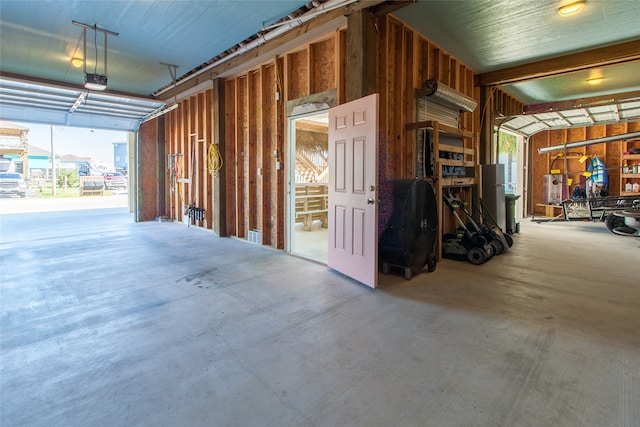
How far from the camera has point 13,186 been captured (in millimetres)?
18094

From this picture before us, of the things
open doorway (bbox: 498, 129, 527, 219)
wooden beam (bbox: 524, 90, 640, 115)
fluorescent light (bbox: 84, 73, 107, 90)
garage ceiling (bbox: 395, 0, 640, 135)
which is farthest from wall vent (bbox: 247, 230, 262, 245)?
open doorway (bbox: 498, 129, 527, 219)

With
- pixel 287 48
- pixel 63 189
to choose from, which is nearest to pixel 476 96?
pixel 287 48

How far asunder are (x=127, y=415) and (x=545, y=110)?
9900 millimetres

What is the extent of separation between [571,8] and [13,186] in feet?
80.9

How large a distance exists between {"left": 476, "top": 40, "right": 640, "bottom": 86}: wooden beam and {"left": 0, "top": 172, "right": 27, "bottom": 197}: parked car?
887 inches

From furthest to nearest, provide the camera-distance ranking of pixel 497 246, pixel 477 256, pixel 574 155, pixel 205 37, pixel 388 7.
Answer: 1. pixel 574 155
2. pixel 497 246
3. pixel 205 37
4. pixel 477 256
5. pixel 388 7

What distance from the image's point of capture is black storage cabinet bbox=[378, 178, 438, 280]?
3996 mm

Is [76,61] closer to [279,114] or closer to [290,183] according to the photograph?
[279,114]

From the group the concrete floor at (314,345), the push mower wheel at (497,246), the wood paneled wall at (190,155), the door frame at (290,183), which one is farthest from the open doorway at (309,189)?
the push mower wheel at (497,246)

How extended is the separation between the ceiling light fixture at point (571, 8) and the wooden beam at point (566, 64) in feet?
6.19

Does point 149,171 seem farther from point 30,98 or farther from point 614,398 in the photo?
point 614,398

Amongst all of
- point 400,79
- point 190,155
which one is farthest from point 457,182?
point 190,155

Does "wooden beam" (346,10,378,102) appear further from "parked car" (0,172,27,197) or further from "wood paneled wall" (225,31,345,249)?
"parked car" (0,172,27,197)

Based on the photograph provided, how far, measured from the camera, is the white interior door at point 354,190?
3682 millimetres
